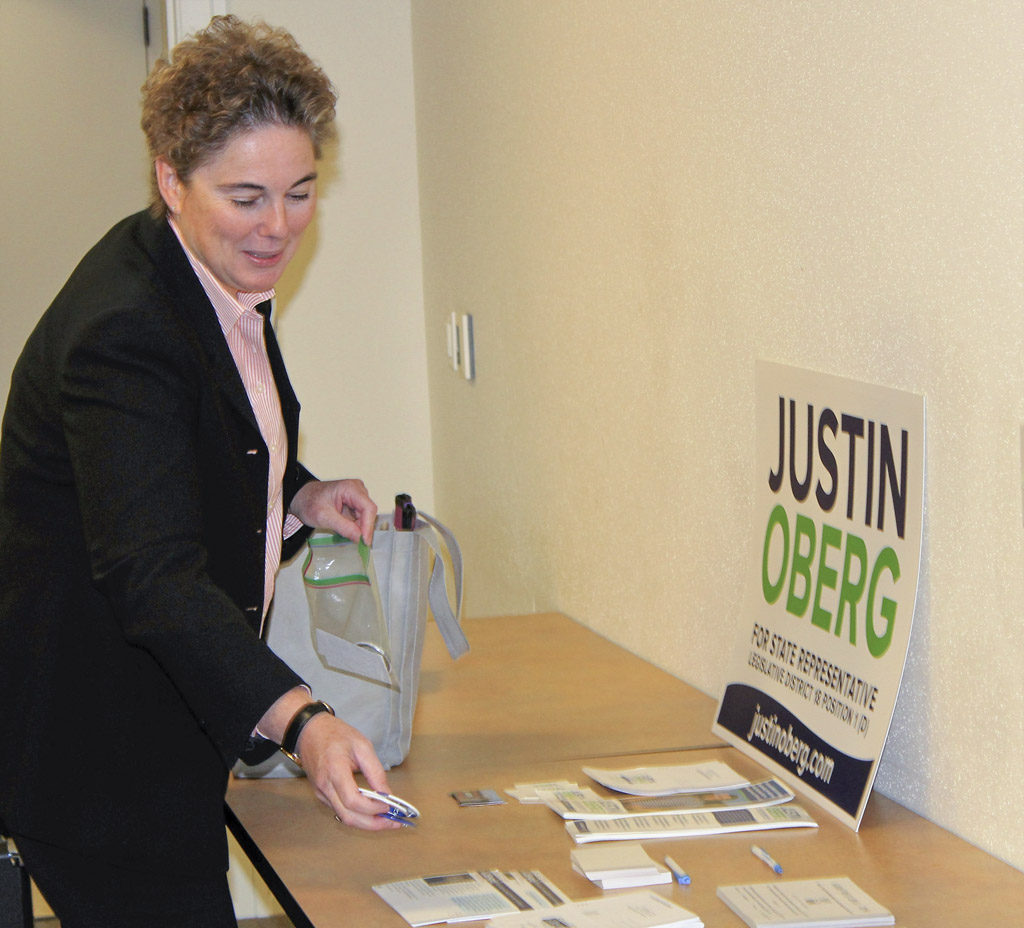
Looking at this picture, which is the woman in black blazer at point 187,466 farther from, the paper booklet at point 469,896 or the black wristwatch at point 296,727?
the paper booklet at point 469,896

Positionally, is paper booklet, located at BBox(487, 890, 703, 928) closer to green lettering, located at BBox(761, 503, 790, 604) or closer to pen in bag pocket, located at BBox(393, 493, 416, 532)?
green lettering, located at BBox(761, 503, 790, 604)

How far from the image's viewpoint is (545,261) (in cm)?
228

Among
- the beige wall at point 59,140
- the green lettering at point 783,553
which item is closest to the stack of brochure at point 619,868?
the green lettering at point 783,553

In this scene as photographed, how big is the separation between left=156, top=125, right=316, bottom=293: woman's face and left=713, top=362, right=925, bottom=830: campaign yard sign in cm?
59

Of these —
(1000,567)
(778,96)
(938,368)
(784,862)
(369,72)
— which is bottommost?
(784,862)

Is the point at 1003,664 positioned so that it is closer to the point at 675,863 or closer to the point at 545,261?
the point at 675,863

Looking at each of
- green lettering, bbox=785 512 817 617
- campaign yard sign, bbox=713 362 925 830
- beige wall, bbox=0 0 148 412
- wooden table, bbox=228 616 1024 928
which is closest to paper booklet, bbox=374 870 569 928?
wooden table, bbox=228 616 1024 928

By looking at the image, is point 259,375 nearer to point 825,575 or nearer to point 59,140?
point 825,575

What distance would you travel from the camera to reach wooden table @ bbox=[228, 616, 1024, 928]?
117 cm

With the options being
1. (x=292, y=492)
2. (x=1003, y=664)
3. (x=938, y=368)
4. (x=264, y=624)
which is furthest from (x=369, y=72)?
(x=1003, y=664)

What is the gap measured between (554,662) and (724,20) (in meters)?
0.96

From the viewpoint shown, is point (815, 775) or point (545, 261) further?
point (545, 261)

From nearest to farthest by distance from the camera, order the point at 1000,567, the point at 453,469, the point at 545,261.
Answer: the point at 1000,567 < the point at 545,261 < the point at 453,469

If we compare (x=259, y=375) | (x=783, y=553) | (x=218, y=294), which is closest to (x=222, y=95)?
(x=218, y=294)
